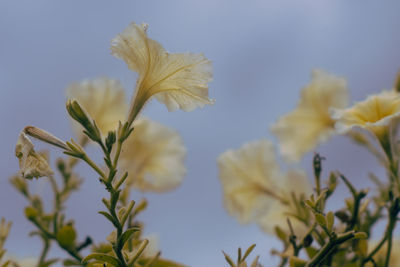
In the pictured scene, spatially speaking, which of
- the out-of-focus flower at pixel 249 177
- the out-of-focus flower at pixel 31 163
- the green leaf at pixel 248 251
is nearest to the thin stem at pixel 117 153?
the out-of-focus flower at pixel 31 163

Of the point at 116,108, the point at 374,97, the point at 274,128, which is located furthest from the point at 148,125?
the point at 374,97

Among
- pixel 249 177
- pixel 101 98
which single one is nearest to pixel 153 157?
pixel 101 98

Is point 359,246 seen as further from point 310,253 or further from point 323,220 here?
point 323,220

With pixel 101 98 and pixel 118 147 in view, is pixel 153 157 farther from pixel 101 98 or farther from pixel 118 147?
pixel 118 147

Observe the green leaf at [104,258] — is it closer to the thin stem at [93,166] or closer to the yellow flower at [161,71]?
the thin stem at [93,166]

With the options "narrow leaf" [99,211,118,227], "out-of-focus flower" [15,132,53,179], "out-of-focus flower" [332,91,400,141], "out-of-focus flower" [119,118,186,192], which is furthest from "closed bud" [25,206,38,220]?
"out-of-focus flower" [332,91,400,141]
